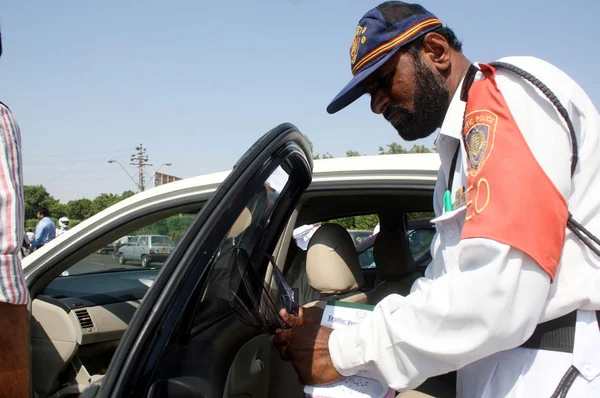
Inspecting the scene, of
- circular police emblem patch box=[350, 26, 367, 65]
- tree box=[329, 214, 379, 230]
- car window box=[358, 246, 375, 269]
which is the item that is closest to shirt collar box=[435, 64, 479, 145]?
circular police emblem patch box=[350, 26, 367, 65]

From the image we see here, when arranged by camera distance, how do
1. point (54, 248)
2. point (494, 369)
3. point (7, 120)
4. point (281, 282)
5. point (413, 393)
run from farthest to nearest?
point (54, 248) < point (413, 393) < point (281, 282) < point (7, 120) < point (494, 369)

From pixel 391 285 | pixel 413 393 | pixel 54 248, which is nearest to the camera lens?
pixel 413 393

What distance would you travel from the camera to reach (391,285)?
117 inches

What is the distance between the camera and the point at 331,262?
2.40 m

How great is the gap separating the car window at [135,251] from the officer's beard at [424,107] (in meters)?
0.93

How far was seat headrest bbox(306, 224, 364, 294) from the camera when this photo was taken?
2.38 metres

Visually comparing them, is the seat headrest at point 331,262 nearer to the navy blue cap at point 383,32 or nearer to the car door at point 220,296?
the car door at point 220,296

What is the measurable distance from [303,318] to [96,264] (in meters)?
1.47

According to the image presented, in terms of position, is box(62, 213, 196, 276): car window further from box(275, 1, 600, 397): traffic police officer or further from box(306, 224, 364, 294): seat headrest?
box(275, 1, 600, 397): traffic police officer

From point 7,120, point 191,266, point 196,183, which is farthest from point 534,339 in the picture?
point 7,120

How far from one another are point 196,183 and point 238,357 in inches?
29.7

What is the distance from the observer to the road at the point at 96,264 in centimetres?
236

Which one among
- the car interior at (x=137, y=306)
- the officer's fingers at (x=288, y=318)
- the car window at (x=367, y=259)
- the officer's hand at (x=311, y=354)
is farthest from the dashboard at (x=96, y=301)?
the car window at (x=367, y=259)

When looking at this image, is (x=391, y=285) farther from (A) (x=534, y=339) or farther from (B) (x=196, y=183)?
(A) (x=534, y=339)
